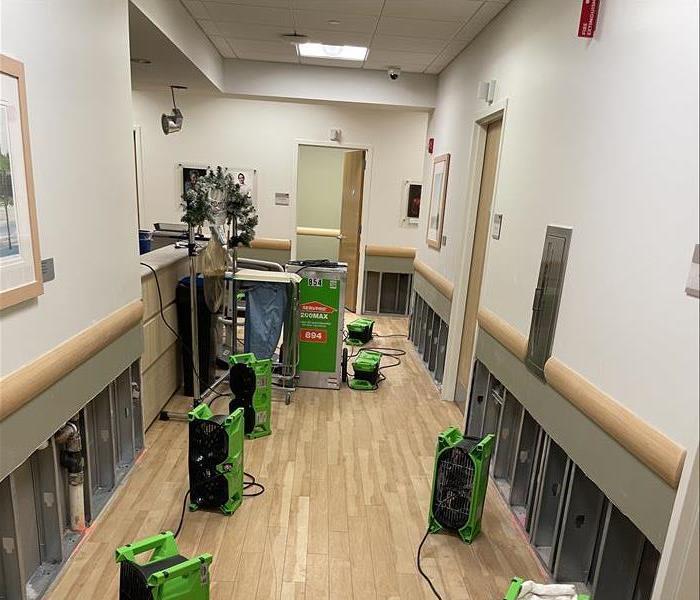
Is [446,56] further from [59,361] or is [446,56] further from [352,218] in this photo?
[59,361]

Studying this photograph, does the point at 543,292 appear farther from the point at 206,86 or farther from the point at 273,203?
the point at 273,203

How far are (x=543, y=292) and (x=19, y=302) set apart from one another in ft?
6.92

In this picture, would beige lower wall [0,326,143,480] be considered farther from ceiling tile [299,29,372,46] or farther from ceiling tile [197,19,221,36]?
ceiling tile [299,29,372,46]

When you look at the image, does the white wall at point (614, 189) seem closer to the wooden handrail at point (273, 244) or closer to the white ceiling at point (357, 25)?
the white ceiling at point (357, 25)

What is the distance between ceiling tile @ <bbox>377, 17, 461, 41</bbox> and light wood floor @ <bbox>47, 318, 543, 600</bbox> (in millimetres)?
2861

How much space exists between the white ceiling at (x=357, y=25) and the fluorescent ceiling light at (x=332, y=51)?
0.28 feet

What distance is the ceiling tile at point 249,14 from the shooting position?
3.36 metres

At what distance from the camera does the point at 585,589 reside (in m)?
2.14

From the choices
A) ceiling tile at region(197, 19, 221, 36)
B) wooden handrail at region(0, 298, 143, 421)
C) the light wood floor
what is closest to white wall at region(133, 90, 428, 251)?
ceiling tile at region(197, 19, 221, 36)

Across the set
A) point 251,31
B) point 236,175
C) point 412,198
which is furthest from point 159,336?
point 412,198

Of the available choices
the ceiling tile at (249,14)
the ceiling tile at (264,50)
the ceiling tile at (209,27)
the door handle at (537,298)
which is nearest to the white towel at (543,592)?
the door handle at (537,298)

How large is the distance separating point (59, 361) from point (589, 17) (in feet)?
8.14

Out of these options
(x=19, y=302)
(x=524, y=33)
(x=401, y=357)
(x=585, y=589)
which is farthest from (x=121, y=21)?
(x=401, y=357)

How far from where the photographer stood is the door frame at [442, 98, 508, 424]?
11.3ft
